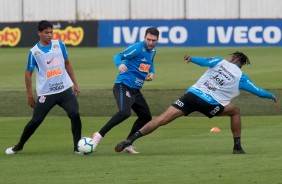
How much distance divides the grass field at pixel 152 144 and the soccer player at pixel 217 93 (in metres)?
0.48

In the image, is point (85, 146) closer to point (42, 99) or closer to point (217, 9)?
point (42, 99)

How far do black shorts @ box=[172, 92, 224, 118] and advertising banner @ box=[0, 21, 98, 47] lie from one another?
33707 millimetres

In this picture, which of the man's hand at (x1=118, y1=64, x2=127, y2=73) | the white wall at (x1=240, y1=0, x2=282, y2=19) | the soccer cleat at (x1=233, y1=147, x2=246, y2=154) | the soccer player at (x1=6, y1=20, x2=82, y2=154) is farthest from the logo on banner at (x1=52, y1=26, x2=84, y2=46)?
the soccer cleat at (x1=233, y1=147, x2=246, y2=154)

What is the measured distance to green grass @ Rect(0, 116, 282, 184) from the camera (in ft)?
40.2

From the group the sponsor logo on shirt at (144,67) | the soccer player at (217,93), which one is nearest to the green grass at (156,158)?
the soccer player at (217,93)

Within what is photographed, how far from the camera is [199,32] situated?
47.7 metres

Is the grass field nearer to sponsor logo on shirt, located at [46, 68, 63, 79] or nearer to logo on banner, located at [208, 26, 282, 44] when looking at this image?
sponsor logo on shirt, located at [46, 68, 63, 79]

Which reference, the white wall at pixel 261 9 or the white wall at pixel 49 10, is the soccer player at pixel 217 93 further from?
the white wall at pixel 49 10

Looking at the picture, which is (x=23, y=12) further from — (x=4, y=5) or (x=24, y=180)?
(x=24, y=180)

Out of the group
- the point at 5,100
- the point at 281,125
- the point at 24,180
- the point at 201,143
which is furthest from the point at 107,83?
the point at 24,180

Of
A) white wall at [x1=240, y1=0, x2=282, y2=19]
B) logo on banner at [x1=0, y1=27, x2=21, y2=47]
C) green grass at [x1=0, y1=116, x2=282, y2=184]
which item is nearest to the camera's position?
green grass at [x1=0, y1=116, x2=282, y2=184]

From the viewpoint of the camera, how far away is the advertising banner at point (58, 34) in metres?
48.5

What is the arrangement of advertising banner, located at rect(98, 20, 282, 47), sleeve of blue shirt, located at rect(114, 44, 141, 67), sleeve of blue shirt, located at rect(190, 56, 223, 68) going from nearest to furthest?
1. sleeve of blue shirt, located at rect(190, 56, 223, 68)
2. sleeve of blue shirt, located at rect(114, 44, 141, 67)
3. advertising banner, located at rect(98, 20, 282, 47)

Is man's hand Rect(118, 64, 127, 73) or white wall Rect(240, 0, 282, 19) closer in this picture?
man's hand Rect(118, 64, 127, 73)
